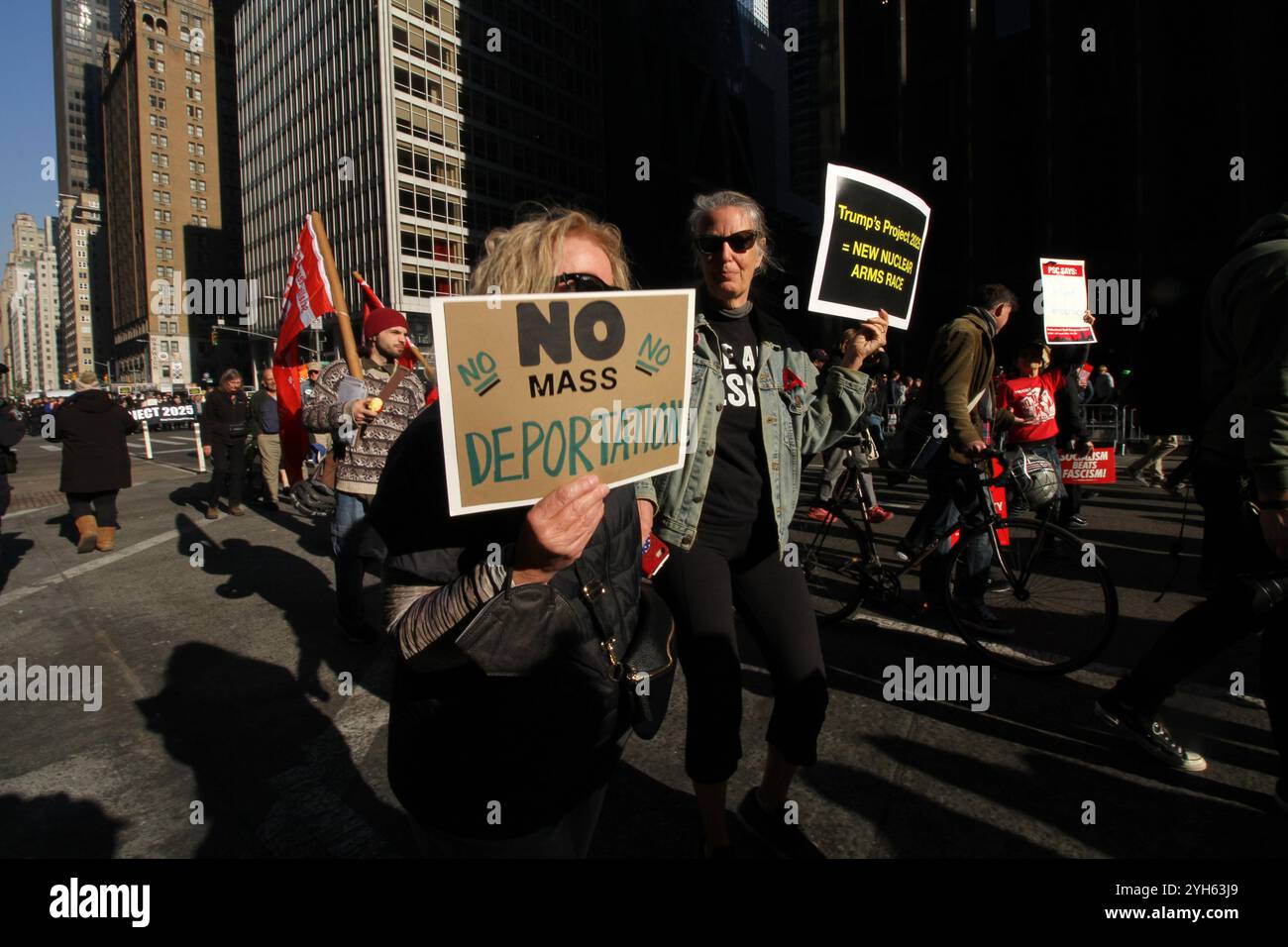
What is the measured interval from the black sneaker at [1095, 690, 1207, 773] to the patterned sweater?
3.73 m

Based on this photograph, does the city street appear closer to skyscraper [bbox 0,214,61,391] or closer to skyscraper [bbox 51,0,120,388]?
skyscraper [bbox 51,0,120,388]

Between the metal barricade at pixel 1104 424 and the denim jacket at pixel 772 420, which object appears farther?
the metal barricade at pixel 1104 424

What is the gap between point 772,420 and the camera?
2330 millimetres

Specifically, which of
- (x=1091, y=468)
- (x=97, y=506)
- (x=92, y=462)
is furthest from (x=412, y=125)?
(x=1091, y=468)

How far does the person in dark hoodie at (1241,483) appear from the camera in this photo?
2.27m

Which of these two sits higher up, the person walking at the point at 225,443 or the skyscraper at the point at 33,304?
the skyscraper at the point at 33,304

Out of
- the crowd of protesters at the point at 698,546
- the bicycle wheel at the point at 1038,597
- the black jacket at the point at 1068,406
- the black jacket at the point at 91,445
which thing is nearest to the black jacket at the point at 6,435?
the black jacket at the point at 91,445

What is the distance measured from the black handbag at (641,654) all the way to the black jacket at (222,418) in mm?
10217

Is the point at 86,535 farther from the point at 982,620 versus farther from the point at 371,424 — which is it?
the point at 982,620

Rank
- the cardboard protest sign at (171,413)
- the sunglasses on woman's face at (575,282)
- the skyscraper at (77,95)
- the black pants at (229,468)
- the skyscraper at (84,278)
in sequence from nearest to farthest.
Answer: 1. the sunglasses on woman's face at (575,282)
2. the black pants at (229,468)
3. the cardboard protest sign at (171,413)
4. the skyscraper at (84,278)
5. the skyscraper at (77,95)

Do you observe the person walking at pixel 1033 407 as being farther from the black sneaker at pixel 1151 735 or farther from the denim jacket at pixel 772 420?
the denim jacket at pixel 772 420

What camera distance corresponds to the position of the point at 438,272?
61188 mm

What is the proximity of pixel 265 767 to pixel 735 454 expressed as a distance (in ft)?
7.97
